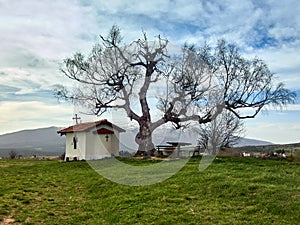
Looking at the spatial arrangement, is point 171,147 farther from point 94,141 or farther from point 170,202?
point 170,202

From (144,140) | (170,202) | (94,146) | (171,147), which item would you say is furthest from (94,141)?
(170,202)

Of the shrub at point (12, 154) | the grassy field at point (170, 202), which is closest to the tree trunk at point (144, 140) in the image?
the grassy field at point (170, 202)

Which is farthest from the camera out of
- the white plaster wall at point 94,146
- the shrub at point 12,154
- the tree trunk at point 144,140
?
A: the shrub at point 12,154

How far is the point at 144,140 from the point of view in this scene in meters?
26.3

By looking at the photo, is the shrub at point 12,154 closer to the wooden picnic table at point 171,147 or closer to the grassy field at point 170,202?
the wooden picnic table at point 171,147

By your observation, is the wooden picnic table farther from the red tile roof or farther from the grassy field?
the grassy field

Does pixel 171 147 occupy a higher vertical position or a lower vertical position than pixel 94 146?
lower

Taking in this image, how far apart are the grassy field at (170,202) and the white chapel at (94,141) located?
1421 cm

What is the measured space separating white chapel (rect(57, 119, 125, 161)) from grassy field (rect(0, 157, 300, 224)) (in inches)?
560

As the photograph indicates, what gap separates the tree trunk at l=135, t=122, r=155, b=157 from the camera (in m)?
26.0

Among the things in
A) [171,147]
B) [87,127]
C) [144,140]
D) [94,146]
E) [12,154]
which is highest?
[87,127]

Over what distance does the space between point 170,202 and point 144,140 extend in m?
17.0

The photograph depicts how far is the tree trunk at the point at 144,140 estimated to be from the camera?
85.3 ft

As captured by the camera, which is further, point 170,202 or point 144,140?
point 144,140
